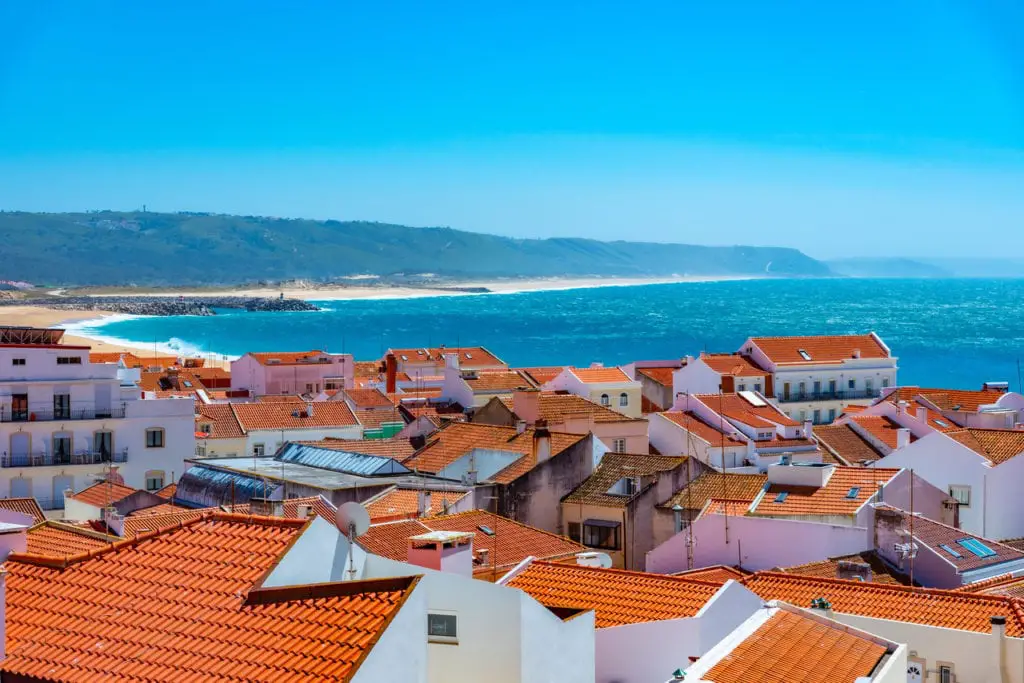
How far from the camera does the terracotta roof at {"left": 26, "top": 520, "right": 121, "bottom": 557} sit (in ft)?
52.1

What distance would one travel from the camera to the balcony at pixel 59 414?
3612 cm

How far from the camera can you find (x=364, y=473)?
103 feet

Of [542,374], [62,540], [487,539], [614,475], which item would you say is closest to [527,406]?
[614,475]

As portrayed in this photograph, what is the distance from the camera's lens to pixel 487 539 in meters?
24.0

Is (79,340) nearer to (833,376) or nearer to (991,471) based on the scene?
(833,376)

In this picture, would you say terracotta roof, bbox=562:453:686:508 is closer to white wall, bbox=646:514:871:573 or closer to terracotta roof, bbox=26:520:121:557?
white wall, bbox=646:514:871:573

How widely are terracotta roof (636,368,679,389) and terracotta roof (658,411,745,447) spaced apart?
58.8 feet

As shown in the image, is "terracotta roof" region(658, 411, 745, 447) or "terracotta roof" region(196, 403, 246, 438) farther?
"terracotta roof" region(196, 403, 246, 438)

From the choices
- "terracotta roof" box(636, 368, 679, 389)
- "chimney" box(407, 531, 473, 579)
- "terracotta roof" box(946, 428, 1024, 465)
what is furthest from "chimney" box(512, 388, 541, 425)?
"terracotta roof" box(636, 368, 679, 389)

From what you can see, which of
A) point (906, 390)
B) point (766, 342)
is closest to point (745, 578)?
point (906, 390)

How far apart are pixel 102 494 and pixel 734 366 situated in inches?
1624

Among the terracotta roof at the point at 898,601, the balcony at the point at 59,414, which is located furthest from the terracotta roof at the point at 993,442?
the balcony at the point at 59,414

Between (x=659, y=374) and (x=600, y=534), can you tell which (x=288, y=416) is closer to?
(x=659, y=374)

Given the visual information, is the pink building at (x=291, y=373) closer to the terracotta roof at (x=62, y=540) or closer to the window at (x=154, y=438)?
the window at (x=154, y=438)
